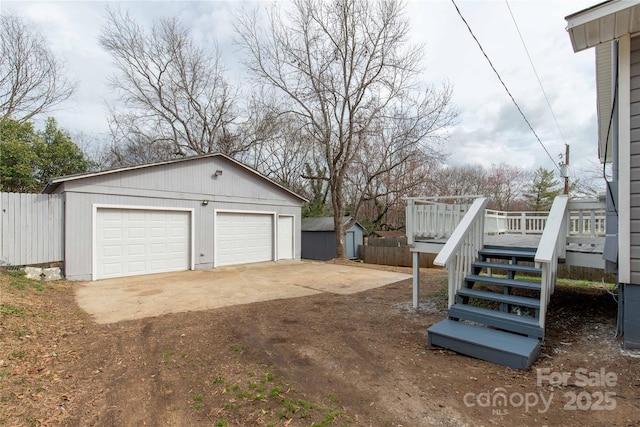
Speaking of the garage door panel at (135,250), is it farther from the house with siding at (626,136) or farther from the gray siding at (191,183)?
the house with siding at (626,136)

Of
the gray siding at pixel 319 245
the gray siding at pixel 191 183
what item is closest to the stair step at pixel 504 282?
the gray siding at pixel 191 183

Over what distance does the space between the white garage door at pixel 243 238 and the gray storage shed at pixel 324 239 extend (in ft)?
19.1

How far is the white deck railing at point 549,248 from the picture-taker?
11.4 ft

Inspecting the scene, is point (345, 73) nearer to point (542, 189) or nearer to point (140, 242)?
point (140, 242)

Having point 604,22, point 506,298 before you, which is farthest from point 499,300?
point 604,22

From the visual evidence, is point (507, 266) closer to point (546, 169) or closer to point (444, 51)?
point (444, 51)

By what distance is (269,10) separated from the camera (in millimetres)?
13367

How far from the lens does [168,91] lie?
62.4 feet

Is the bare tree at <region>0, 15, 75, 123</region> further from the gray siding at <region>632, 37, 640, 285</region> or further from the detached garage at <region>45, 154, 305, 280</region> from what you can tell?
the gray siding at <region>632, 37, 640, 285</region>

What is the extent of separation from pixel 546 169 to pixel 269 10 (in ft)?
77.4

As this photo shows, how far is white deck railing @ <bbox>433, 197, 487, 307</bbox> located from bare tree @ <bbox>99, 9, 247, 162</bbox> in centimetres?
1717

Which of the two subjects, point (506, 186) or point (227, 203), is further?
point (506, 186)

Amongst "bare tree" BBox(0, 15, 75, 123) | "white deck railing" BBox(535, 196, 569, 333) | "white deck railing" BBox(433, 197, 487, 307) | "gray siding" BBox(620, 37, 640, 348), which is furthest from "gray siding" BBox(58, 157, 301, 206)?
"bare tree" BBox(0, 15, 75, 123)

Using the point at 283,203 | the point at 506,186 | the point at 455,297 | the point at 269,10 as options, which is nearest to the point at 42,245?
the point at 283,203
